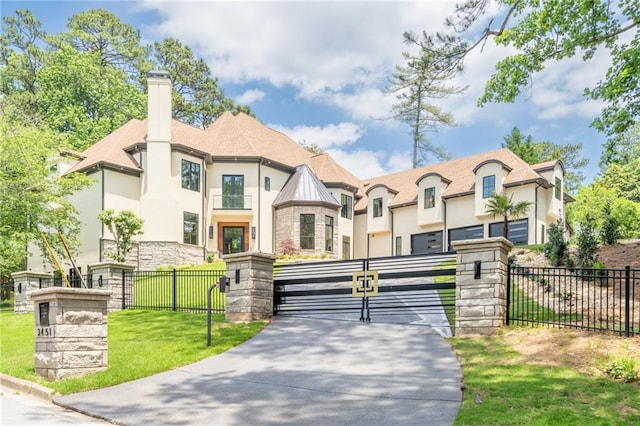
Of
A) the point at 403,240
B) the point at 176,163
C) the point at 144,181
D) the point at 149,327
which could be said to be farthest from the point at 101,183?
the point at 403,240

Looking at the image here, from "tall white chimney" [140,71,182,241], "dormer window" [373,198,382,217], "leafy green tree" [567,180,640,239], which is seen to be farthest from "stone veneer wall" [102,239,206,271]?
"leafy green tree" [567,180,640,239]

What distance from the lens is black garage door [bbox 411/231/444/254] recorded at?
29016 mm

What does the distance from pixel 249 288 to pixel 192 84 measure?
1583 inches

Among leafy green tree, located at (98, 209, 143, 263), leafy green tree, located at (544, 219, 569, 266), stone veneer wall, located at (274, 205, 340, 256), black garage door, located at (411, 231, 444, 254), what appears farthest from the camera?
black garage door, located at (411, 231, 444, 254)

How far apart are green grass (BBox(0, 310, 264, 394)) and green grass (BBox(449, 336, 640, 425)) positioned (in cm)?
475

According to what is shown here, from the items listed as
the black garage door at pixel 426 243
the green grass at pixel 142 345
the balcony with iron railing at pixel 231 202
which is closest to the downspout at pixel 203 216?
the balcony with iron railing at pixel 231 202

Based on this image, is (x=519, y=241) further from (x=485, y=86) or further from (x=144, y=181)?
(x=144, y=181)

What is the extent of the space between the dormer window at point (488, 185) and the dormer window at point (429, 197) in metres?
3.25

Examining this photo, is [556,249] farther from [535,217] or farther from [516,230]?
[516,230]

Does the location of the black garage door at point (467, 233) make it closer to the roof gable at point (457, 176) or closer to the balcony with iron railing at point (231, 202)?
the roof gable at point (457, 176)

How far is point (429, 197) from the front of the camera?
29.7 meters

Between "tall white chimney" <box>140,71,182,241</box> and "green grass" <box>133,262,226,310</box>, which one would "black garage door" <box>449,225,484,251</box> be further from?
"green grass" <box>133,262,226,310</box>

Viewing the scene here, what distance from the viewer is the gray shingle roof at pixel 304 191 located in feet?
92.4

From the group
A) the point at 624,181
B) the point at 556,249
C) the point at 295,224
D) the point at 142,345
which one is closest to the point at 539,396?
the point at 142,345
